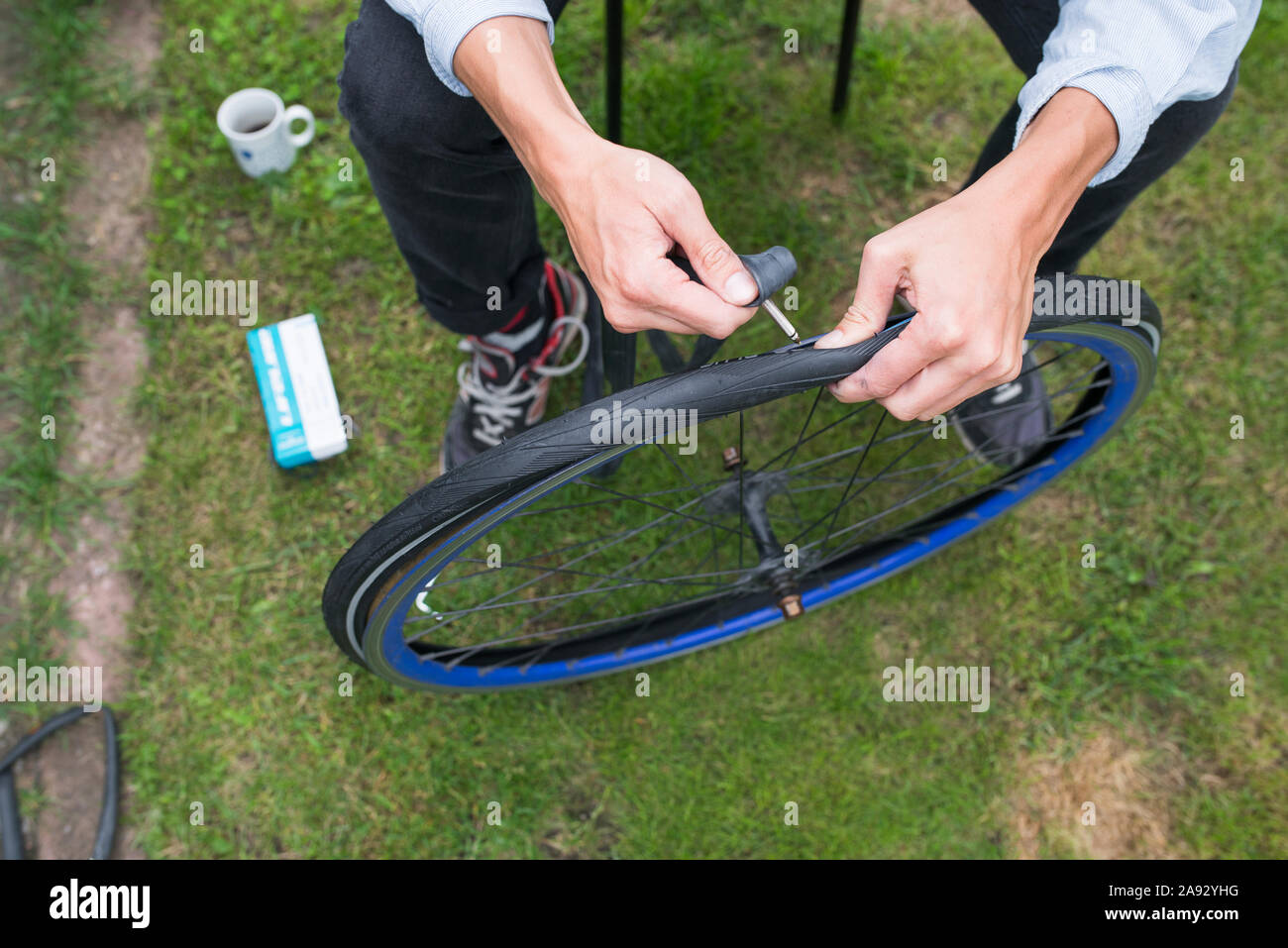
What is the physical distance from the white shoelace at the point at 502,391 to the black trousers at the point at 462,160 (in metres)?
0.28

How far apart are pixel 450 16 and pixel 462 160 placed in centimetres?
27

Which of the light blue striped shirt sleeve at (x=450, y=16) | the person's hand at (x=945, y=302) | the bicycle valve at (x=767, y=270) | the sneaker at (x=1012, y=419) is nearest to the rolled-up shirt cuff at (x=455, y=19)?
the light blue striped shirt sleeve at (x=450, y=16)

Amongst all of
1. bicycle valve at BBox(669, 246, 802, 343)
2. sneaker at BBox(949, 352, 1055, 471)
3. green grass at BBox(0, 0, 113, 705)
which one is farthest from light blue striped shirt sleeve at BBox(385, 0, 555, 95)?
green grass at BBox(0, 0, 113, 705)

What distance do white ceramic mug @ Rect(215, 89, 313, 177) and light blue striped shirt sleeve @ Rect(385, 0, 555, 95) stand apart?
1089mm

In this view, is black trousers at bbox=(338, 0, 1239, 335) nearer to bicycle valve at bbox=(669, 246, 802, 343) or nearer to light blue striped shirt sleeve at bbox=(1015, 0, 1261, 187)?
light blue striped shirt sleeve at bbox=(1015, 0, 1261, 187)

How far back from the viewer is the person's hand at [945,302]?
1.07 meters

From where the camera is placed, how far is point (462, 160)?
4.81ft

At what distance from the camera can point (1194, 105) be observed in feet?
4.74

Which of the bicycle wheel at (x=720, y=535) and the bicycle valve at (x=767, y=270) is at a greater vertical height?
the bicycle valve at (x=767, y=270)

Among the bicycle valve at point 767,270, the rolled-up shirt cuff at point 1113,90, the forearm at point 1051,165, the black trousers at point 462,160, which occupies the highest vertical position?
the black trousers at point 462,160

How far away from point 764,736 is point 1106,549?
3.07ft

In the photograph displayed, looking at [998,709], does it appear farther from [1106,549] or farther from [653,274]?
[653,274]

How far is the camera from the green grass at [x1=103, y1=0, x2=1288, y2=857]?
1984 millimetres

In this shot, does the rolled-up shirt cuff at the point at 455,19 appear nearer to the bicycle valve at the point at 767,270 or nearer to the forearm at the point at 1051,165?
the bicycle valve at the point at 767,270
